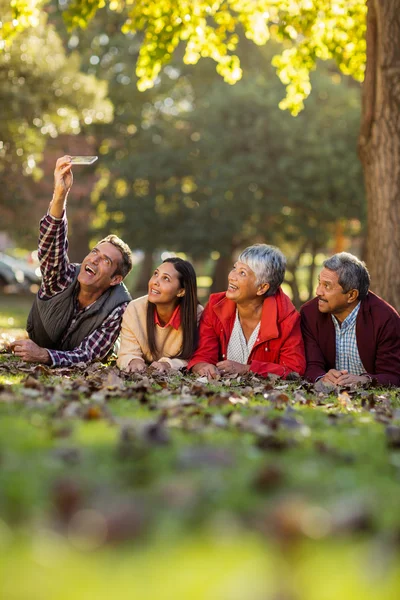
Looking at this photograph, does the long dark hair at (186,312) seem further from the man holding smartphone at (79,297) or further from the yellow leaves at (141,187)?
the yellow leaves at (141,187)

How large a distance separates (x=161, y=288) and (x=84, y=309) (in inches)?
43.2

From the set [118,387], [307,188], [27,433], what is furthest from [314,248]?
[27,433]

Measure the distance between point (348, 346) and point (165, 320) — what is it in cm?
185

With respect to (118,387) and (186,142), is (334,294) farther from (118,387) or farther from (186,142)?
(186,142)

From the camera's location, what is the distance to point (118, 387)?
621 centimetres

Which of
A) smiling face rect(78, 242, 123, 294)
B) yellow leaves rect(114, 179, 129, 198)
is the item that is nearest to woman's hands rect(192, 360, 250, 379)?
smiling face rect(78, 242, 123, 294)

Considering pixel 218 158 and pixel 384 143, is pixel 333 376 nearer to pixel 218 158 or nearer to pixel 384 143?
pixel 384 143

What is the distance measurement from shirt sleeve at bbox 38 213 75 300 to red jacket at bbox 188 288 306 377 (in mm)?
1612

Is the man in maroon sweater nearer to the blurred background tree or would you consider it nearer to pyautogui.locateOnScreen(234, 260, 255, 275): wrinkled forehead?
pyautogui.locateOnScreen(234, 260, 255, 275): wrinkled forehead

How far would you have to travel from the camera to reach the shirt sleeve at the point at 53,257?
857 centimetres

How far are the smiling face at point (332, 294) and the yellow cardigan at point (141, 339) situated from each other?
Result: 1.36 meters

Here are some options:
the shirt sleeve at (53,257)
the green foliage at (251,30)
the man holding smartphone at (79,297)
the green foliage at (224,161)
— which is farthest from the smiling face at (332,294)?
the green foliage at (224,161)

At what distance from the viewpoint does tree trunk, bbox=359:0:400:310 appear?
35.3 feet

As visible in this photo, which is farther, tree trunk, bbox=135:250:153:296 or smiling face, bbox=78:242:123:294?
tree trunk, bbox=135:250:153:296
